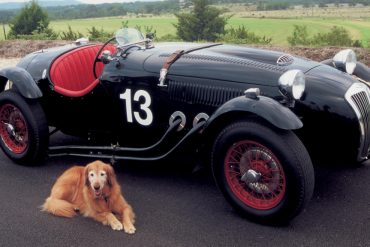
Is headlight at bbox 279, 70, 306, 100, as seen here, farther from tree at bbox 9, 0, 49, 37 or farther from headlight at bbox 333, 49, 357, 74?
tree at bbox 9, 0, 49, 37

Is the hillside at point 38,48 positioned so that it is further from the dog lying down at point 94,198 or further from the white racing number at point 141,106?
the dog lying down at point 94,198

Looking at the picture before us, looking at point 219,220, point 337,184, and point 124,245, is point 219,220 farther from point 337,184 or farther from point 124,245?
point 337,184

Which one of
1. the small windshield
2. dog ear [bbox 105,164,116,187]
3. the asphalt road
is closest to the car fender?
the asphalt road

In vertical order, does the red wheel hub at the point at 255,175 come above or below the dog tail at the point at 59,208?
above

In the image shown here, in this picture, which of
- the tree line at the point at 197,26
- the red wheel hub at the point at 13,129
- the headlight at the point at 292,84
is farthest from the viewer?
the tree line at the point at 197,26

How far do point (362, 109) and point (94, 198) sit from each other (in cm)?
235

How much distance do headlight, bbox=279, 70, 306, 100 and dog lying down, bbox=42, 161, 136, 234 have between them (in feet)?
5.11

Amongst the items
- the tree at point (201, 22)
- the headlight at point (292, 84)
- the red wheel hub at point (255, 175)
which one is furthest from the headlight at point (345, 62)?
the tree at point (201, 22)

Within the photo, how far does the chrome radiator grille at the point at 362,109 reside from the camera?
383 centimetres

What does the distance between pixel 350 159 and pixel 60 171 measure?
292 centimetres

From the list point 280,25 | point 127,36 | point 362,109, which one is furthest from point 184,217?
point 280,25

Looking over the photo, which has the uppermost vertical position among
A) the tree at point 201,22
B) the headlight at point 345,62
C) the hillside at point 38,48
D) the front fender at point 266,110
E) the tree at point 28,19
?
the headlight at point 345,62

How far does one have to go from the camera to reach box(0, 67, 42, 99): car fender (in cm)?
491

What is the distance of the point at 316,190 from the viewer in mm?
4289
